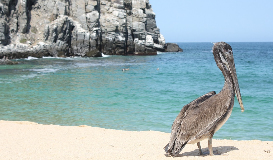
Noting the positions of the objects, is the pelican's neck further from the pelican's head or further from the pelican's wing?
the pelican's wing

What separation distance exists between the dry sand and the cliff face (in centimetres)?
3502

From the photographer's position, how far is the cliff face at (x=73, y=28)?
43406 mm

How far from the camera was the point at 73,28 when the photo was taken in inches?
1906

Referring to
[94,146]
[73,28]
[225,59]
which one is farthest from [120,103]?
[73,28]

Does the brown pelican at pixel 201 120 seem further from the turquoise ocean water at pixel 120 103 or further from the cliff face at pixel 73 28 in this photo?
the cliff face at pixel 73 28

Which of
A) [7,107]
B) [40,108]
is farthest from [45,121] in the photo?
[7,107]

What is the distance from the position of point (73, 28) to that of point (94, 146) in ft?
142

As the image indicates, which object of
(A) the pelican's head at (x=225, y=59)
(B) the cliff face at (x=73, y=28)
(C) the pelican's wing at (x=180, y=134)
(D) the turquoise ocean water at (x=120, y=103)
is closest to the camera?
(C) the pelican's wing at (x=180, y=134)

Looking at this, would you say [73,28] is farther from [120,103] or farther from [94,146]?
[94,146]

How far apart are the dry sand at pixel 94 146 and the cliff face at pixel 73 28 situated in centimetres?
3502

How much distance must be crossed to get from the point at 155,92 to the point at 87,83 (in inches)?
245

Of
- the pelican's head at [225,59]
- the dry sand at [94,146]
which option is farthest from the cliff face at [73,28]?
the pelican's head at [225,59]

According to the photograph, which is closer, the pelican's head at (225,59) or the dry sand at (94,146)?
the pelican's head at (225,59)

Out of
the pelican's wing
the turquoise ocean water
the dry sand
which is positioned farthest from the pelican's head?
the turquoise ocean water
